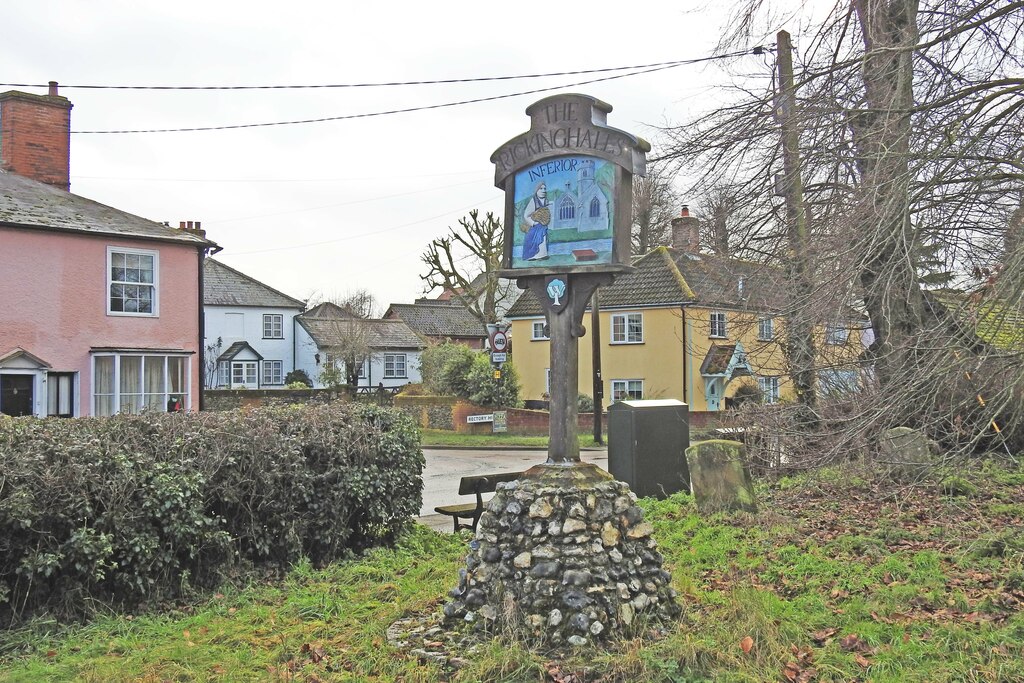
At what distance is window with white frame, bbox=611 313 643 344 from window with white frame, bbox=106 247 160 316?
18.9 metres

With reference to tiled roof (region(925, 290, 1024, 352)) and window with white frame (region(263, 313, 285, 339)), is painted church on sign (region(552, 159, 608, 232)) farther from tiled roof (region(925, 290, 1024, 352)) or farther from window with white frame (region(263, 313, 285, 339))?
window with white frame (region(263, 313, 285, 339))

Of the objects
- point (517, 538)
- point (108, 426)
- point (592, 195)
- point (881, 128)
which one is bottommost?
point (517, 538)

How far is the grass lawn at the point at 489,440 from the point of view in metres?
26.0

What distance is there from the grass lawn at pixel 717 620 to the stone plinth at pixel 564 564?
0.22 m

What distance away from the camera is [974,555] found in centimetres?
747

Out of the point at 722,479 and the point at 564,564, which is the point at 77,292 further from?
the point at 564,564

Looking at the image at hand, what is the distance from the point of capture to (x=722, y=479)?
33.3ft

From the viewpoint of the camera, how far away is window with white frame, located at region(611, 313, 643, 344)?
3519cm

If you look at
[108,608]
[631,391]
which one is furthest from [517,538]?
[631,391]

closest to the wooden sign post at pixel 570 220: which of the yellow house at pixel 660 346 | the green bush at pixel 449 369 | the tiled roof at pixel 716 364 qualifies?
the yellow house at pixel 660 346

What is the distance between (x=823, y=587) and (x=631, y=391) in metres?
28.5

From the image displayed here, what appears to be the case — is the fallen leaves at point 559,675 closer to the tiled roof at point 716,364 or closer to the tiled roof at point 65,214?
the tiled roof at point 65,214

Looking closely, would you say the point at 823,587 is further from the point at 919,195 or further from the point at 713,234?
the point at 713,234

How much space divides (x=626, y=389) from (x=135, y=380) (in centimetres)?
1942
